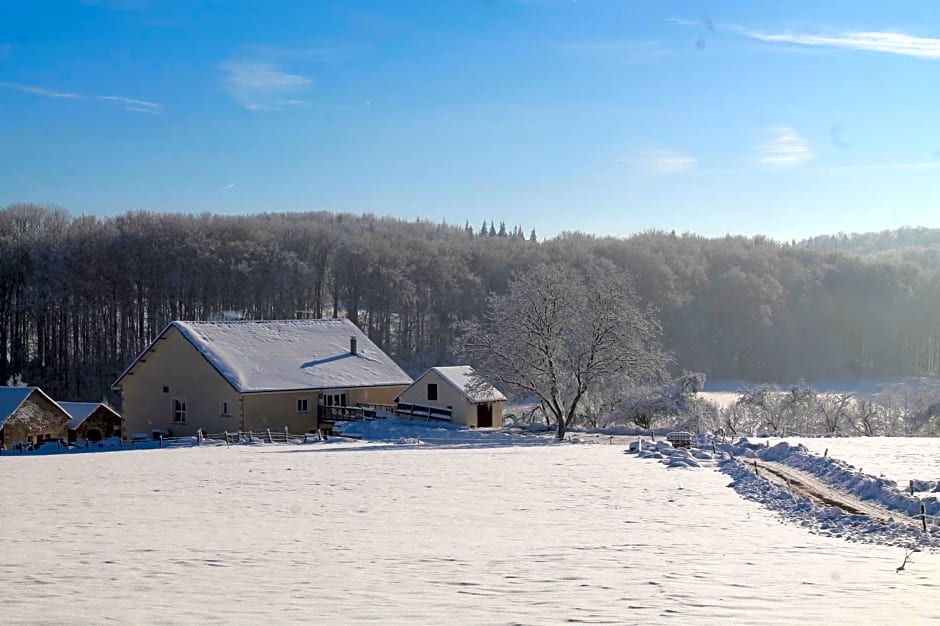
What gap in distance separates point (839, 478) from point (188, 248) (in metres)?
74.3

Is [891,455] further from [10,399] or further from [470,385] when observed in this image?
[10,399]

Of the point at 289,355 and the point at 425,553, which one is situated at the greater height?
the point at 289,355

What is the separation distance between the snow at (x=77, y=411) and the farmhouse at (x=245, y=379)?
7754mm

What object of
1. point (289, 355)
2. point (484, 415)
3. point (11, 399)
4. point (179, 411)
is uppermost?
point (289, 355)

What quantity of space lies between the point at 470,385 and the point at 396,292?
4822cm

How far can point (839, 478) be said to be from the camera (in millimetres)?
20344

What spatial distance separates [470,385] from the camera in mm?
44875

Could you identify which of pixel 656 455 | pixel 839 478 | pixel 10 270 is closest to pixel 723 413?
pixel 656 455

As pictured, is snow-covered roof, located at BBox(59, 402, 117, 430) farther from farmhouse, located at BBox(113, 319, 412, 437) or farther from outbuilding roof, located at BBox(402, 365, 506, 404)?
outbuilding roof, located at BBox(402, 365, 506, 404)

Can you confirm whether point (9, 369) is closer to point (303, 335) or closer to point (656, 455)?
point (303, 335)

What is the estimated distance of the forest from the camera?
78.8 metres

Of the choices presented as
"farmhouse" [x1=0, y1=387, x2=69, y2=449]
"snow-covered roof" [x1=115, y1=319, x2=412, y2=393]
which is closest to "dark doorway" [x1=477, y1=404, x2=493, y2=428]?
"snow-covered roof" [x1=115, y1=319, x2=412, y2=393]

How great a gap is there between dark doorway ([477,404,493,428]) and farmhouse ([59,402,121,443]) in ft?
78.6

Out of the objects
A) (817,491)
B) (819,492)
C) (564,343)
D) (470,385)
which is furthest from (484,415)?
(819,492)
